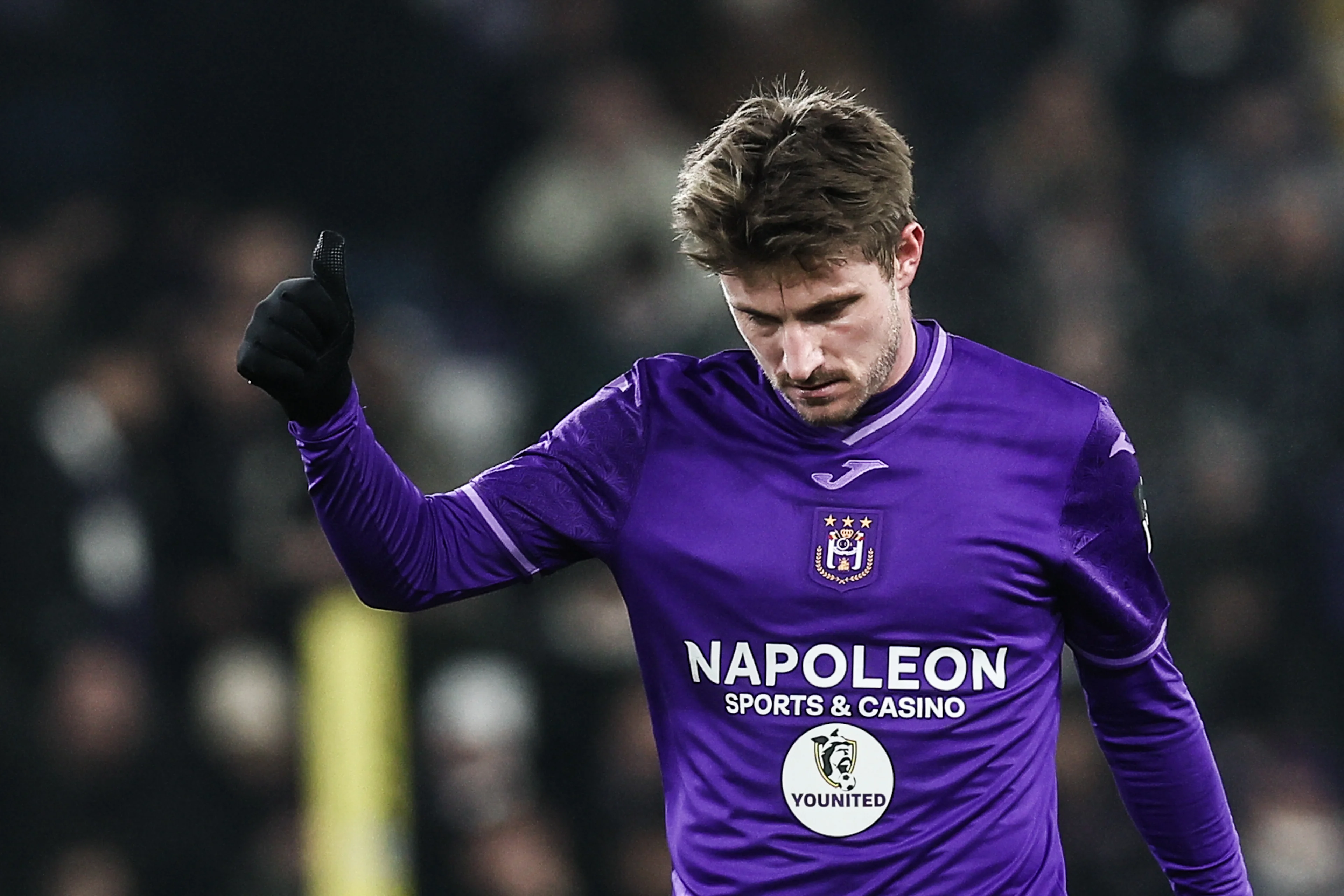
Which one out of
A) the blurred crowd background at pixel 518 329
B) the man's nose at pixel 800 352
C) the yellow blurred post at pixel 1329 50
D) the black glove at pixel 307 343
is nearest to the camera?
the black glove at pixel 307 343

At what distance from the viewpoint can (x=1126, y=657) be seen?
2.03 m

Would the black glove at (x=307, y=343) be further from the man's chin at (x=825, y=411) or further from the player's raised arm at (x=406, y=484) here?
the man's chin at (x=825, y=411)

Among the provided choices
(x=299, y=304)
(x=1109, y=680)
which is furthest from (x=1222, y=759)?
(x=299, y=304)

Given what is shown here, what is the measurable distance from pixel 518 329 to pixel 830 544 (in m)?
2.64

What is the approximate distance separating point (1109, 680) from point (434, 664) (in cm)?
257

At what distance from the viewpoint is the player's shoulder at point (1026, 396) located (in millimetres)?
1968

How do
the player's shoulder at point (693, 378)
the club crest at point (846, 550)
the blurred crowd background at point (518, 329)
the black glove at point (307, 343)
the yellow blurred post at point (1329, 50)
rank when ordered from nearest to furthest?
1. the black glove at point (307, 343)
2. the club crest at point (846, 550)
3. the player's shoulder at point (693, 378)
4. the blurred crowd background at point (518, 329)
5. the yellow blurred post at point (1329, 50)

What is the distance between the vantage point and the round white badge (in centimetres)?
189

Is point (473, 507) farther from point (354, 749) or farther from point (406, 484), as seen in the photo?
point (354, 749)

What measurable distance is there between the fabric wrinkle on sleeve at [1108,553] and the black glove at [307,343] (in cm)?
84

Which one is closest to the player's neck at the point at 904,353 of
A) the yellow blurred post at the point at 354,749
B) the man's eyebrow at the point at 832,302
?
the man's eyebrow at the point at 832,302

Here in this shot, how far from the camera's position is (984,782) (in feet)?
6.29

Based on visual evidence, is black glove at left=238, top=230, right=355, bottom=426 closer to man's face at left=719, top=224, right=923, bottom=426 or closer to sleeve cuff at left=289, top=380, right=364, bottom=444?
sleeve cuff at left=289, top=380, right=364, bottom=444

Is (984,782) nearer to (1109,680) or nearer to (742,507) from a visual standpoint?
(1109,680)
